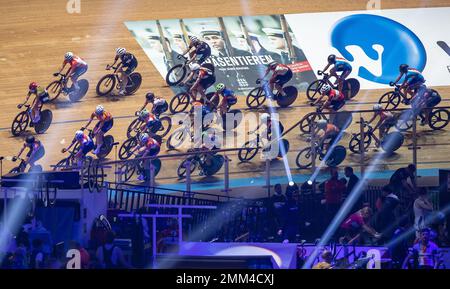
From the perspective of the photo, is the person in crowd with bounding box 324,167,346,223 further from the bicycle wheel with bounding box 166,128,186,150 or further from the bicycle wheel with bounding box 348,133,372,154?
the bicycle wheel with bounding box 166,128,186,150

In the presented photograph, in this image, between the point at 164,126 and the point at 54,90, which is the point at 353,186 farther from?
the point at 54,90

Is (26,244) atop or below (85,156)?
below

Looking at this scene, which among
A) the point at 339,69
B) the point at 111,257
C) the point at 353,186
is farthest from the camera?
the point at 339,69

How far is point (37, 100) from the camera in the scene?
2775cm

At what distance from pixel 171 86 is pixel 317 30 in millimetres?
3596

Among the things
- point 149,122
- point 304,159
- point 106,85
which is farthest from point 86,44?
point 304,159

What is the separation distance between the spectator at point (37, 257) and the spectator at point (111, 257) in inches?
32.5

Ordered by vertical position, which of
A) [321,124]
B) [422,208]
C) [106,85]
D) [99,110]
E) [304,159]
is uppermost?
[106,85]

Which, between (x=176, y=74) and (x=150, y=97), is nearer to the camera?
(x=150, y=97)

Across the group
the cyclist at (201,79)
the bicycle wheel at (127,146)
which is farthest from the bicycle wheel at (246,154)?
the cyclist at (201,79)

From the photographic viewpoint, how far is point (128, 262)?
19.9m

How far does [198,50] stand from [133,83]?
5.41 feet
